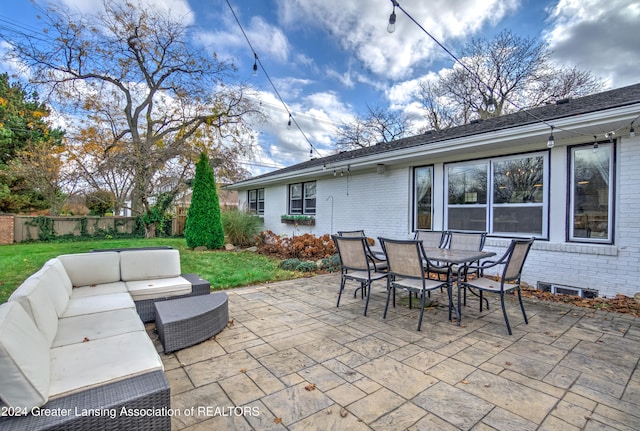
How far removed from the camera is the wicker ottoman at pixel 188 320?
2.77m

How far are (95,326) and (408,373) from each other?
2642 millimetres

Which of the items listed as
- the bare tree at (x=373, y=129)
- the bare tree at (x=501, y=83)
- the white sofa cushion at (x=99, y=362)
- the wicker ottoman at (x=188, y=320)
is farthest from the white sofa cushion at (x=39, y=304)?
the bare tree at (x=373, y=129)

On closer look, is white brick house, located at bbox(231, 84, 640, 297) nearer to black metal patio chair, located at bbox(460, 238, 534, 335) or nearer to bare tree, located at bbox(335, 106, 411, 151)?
black metal patio chair, located at bbox(460, 238, 534, 335)

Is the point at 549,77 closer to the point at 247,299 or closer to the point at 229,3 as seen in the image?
the point at 229,3

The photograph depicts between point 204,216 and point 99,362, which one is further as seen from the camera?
point 204,216

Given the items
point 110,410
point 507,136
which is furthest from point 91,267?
point 507,136

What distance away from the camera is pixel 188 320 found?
285 cm

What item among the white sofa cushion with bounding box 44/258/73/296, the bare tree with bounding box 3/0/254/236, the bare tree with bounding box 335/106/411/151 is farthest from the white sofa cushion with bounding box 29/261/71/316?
the bare tree with bounding box 335/106/411/151

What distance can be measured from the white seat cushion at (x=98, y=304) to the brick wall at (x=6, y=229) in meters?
11.9

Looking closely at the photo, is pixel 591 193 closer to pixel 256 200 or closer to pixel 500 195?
pixel 500 195

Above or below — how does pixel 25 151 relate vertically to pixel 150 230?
Result: above

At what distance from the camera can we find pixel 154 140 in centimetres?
1402

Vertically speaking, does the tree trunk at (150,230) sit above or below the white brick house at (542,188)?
below

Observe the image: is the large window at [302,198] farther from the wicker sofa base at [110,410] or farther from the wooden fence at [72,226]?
the wicker sofa base at [110,410]
